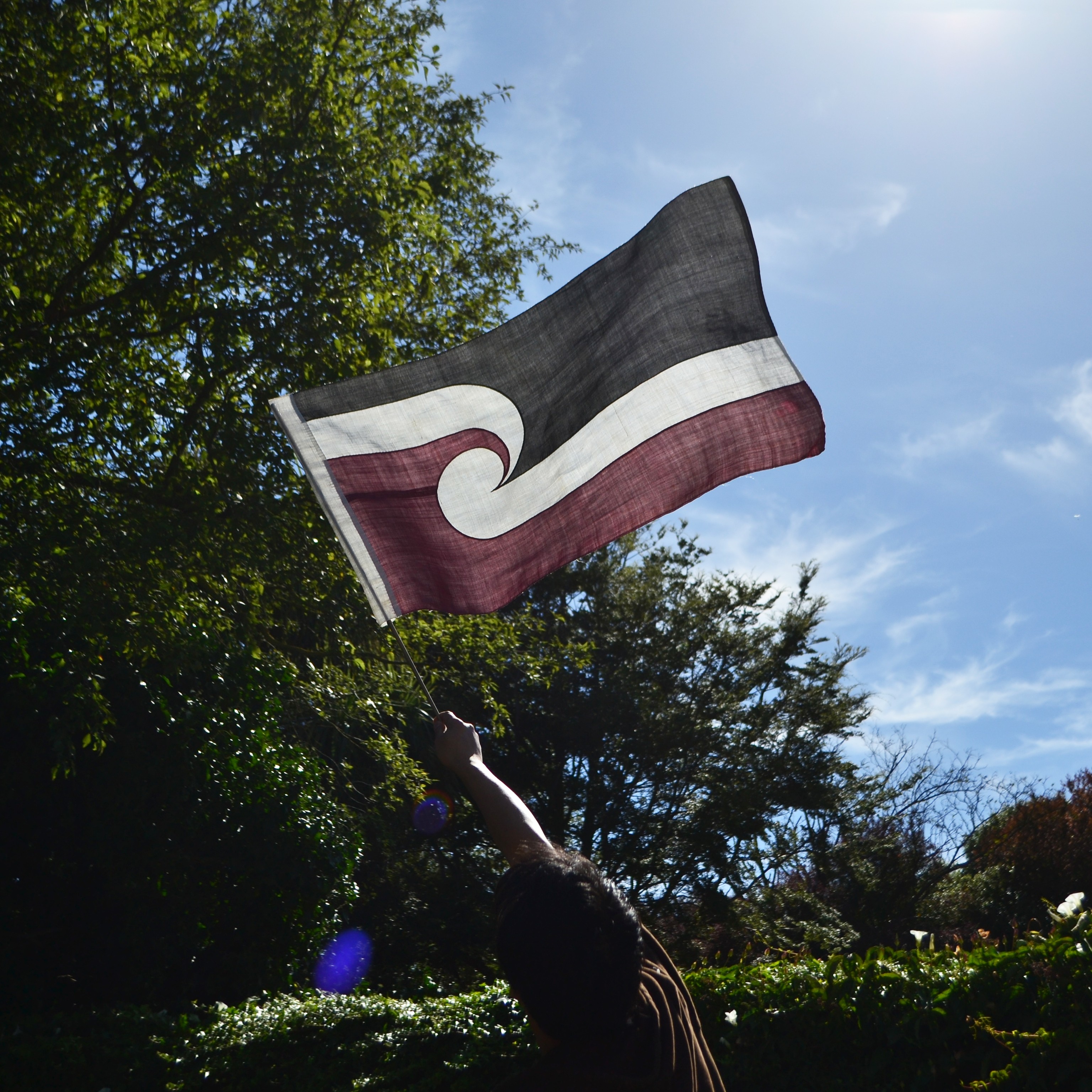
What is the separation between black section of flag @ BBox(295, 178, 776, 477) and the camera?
3947 millimetres

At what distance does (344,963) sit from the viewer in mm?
16688

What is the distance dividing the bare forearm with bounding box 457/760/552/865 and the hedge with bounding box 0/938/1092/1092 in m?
2.32

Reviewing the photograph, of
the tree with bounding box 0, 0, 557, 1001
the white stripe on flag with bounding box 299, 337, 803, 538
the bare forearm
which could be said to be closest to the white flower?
the white stripe on flag with bounding box 299, 337, 803, 538

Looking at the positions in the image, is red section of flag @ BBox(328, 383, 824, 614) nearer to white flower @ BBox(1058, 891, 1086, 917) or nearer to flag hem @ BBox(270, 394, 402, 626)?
flag hem @ BBox(270, 394, 402, 626)

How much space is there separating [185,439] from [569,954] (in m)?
6.92

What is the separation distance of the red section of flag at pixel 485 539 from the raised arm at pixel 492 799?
1.37m

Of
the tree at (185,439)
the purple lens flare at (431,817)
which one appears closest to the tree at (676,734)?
the purple lens flare at (431,817)

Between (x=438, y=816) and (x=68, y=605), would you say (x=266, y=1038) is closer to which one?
(x=68, y=605)

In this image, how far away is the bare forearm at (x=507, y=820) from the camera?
2.03 m

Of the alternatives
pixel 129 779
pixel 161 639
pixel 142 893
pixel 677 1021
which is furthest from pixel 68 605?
pixel 677 1021

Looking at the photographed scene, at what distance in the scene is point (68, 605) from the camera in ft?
21.4

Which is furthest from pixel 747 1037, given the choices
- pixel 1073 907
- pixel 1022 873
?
pixel 1022 873

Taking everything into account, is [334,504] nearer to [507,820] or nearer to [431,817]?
[507,820]

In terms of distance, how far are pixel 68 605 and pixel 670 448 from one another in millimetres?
4662
